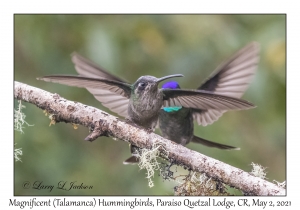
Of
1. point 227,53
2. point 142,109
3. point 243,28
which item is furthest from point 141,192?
point 243,28

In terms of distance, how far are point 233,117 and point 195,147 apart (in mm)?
818

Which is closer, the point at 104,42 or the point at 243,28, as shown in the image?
the point at 104,42

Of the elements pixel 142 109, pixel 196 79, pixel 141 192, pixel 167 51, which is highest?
pixel 167 51

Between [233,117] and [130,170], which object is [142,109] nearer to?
[130,170]

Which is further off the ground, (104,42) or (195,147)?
(104,42)

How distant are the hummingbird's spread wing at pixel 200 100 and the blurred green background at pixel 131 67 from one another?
3.45 ft

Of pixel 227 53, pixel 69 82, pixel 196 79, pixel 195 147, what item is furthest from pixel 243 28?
pixel 69 82

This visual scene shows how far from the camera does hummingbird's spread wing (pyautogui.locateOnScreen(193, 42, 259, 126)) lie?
3.90 m

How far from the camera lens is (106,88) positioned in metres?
3.63

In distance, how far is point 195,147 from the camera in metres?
4.73
